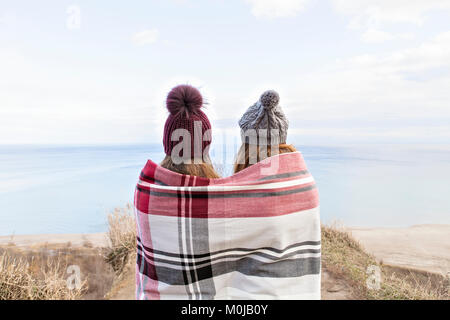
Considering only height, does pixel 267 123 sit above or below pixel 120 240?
above

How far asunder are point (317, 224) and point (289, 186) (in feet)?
0.84

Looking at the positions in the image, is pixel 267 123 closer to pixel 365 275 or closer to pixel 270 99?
pixel 270 99

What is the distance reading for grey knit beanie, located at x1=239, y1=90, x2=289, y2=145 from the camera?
150 centimetres

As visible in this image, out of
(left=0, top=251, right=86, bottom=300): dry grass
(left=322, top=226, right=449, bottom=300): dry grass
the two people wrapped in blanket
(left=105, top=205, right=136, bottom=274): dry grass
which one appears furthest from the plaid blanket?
(left=105, top=205, right=136, bottom=274): dry grass

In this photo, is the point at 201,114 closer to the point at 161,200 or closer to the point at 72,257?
the point at 161,200

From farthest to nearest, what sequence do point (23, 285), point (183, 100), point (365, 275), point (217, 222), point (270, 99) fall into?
point (365, 275)
point (23, 285)
point (270, 99)
point (183, 100)
point (217, 222)

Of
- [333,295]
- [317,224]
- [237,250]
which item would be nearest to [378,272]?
[333,295]

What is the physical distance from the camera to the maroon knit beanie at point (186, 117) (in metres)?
1.36

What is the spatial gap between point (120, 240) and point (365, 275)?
11.3 ft

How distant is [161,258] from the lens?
1352 millimetres

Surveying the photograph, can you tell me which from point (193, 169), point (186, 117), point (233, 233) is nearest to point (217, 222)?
point (233, 233)

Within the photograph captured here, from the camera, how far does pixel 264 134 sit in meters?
1.50
